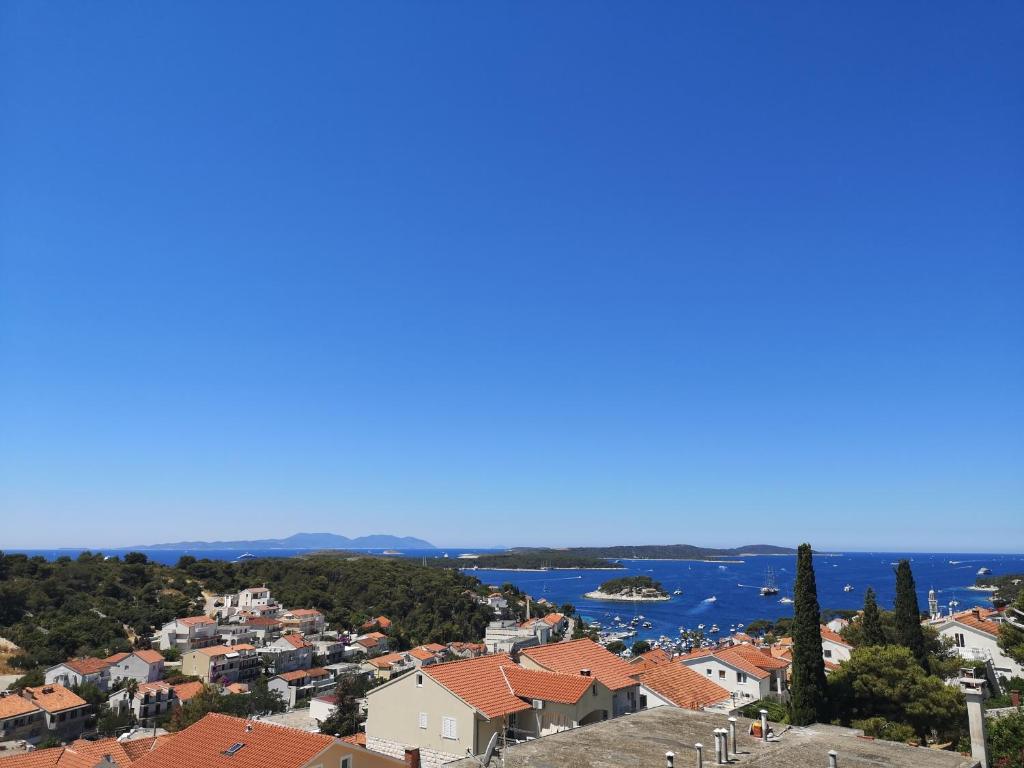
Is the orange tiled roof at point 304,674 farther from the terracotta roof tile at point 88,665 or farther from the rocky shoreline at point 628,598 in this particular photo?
the rocky shoreline at point 628,598

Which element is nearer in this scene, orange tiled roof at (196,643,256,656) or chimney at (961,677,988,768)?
chimney at (961,677,988,768)

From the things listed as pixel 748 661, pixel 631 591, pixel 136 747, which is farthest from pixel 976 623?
pixel 631 591

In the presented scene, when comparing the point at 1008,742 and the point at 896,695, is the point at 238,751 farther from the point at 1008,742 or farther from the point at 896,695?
the point at 896,695

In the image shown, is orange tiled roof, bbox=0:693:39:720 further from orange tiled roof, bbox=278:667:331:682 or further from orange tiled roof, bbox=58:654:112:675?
orange tiled roof, bbox=278:667:331:682

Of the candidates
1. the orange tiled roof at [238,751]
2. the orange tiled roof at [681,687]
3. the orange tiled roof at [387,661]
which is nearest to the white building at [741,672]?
the orange tiled roof at [681,687]

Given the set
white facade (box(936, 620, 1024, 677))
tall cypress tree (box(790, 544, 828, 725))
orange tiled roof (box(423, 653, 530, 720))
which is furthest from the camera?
white facade (box(936, 620, 1024, 677))

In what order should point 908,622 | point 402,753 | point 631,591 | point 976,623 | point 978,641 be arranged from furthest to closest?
point 631,591 < point 976,623 < point 978,641 < point 908,622 < point 402,753

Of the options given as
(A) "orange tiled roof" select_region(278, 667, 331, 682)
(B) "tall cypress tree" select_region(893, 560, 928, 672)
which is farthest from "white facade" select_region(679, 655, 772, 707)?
(A) "orange tiled roof" select_region(278, 667, 331, 682)

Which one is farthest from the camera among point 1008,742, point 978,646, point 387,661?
point 387,661
